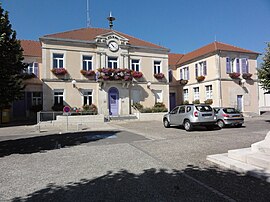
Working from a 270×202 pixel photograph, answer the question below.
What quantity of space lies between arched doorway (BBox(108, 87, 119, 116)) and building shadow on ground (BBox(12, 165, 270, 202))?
16.9 meters

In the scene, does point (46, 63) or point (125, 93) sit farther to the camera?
point (125, 93)

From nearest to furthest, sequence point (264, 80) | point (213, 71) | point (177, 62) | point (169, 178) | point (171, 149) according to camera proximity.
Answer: point (169, 178), point (171, 149), point (264, 80), point (213, 71), point (177, 62)

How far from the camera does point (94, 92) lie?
67.9 feet

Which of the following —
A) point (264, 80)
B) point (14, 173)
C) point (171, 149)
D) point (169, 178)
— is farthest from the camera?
point (264, 80)

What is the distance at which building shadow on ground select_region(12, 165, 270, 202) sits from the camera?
3.26m

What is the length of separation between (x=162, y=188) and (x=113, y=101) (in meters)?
17.9

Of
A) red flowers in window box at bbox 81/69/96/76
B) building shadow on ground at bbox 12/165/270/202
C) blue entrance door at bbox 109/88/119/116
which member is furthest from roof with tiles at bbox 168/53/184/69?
building shadow on ground at bbox 12/165/270/202

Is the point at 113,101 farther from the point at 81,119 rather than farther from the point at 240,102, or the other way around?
the point at 240,102

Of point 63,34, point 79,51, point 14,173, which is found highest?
point 63,34

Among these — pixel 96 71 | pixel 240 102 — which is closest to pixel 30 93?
pixel 96 71

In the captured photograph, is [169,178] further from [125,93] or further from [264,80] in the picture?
[125,93]

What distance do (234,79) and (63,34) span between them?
67.6 feet

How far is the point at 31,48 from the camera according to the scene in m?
24.5

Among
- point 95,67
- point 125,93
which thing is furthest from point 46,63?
point 125,93
